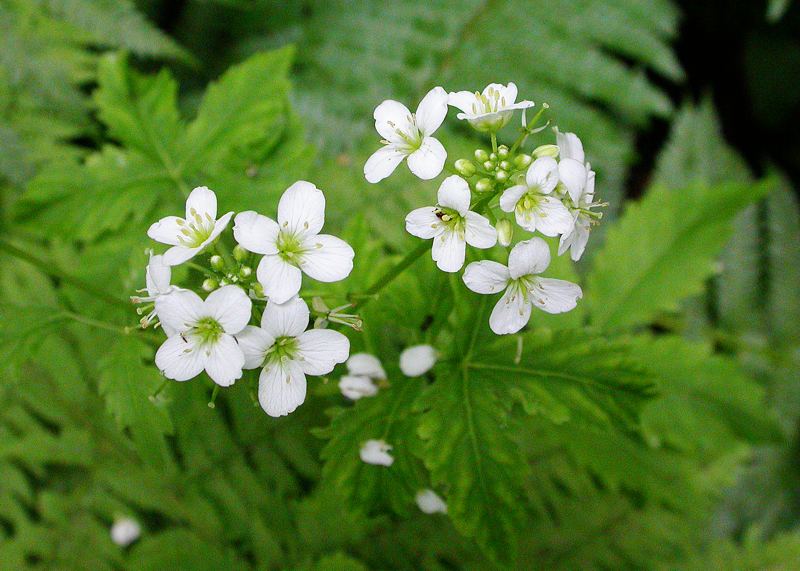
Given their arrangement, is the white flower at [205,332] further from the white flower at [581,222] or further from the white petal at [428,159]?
the white flower at [581,222]

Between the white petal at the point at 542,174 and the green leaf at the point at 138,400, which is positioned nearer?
the white petal at the point at 542,174

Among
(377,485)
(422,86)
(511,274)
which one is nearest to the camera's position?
(511,274)

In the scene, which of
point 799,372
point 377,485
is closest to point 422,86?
point 377,485

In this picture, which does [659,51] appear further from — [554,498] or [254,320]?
[254,320]

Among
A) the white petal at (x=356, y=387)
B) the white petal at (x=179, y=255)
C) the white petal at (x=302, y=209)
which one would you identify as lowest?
the white petal at (x=356, y=387)

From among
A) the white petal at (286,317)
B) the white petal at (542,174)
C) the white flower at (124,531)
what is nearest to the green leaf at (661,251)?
the white petal at (542,174)

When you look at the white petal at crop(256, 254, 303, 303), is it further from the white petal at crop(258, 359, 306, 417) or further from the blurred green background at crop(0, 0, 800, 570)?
the blurred green background at crop(0, 0, 800, 570)
